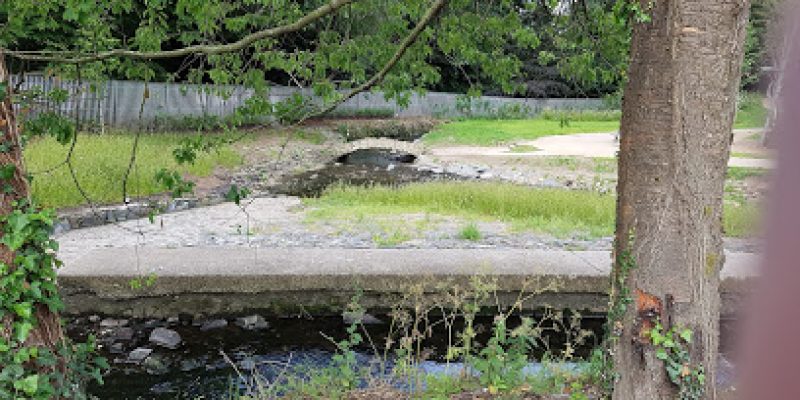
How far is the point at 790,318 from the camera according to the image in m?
0.35

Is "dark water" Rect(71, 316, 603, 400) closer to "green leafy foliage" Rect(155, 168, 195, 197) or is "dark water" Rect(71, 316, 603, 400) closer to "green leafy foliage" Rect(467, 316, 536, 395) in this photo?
"green leafy foliage" Rect(467, 316, 536, 395)

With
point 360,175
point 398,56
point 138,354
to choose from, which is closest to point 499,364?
point 398,56

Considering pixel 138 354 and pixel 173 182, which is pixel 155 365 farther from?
pixel 173 182

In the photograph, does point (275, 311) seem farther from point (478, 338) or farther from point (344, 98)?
point (344, 98)

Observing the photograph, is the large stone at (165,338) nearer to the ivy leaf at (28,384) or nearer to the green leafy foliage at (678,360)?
the ivy leaf at (28,384)

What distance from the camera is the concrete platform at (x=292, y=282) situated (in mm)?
6055

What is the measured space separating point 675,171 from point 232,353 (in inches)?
154

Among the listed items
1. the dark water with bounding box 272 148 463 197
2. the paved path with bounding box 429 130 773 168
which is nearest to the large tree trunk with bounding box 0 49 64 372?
the dark water with bounding box 272 148 463 197

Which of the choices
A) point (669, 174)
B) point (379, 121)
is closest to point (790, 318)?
point (669, 174)

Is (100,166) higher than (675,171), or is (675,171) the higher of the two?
(675,171)

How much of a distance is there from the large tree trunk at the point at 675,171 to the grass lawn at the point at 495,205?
569 centimetres

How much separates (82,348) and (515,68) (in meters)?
3.19

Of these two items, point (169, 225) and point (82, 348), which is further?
point (169, 225)

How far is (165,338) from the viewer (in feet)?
18.4
